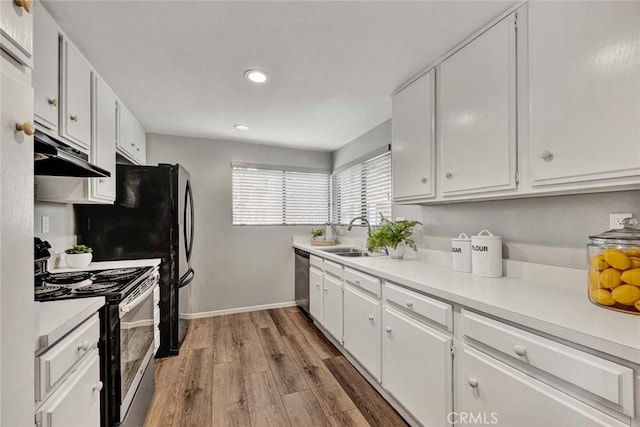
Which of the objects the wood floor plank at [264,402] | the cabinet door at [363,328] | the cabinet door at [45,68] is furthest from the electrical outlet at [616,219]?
the cabinet door at [45,68]

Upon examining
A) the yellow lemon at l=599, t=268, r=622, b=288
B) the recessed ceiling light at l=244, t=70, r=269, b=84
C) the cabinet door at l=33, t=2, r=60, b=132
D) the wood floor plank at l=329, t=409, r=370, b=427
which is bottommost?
the wood floor plank at l=329, t=409, r=370, b=427

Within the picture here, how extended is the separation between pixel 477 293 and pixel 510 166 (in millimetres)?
659

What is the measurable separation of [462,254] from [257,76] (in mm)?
1891

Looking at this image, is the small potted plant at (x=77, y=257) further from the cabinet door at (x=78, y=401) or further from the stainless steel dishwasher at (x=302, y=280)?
the stainless steel dishwasher at (x=302, y=280)

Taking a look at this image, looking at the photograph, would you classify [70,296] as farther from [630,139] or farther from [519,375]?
[630,139]

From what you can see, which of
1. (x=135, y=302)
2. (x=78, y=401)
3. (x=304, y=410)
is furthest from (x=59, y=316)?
(x=304, y=410)

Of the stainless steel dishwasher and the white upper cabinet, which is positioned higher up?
the white upper cabinet

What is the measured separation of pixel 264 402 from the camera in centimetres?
183

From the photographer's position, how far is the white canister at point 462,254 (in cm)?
170

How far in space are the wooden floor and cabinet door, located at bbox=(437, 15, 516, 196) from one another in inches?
60.7

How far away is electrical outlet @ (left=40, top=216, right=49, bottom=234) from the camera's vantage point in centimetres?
177

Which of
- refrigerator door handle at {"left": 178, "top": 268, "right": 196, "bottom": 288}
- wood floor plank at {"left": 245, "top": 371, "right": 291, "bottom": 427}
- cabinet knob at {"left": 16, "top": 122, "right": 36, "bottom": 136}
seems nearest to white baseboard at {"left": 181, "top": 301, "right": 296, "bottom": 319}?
refrigerator door handle at {"left": 178, "top": 268, "right": 196, "bottom": 288}

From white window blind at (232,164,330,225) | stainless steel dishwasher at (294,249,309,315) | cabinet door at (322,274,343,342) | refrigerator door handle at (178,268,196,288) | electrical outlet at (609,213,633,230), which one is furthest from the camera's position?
white window blind at (232,164,330,225)

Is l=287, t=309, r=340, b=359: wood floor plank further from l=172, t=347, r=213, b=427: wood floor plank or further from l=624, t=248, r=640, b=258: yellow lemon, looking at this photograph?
l=624, t=248, r=640, b=258: yellow lemon
